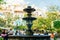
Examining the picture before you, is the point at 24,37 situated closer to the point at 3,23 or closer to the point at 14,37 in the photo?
the point at 14,37

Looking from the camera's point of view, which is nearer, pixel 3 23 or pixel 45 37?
pixel 45 37

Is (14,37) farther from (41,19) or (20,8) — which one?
(20,8)

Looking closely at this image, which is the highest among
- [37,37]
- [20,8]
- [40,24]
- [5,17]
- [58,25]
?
[20,8]

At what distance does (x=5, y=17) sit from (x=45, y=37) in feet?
174

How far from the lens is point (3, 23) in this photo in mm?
66812

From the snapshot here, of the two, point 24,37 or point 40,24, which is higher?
point 40,24

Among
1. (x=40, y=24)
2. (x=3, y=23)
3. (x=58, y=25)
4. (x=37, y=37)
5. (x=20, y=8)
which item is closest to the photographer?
(x=37, y=37)

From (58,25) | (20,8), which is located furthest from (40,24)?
(20,8)

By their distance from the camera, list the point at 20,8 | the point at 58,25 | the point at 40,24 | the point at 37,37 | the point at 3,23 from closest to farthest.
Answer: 1. the point at 37,37
2. the point at 58,25
3. the point at 40,24
4. the point at 3,23
5. the point at 20,8

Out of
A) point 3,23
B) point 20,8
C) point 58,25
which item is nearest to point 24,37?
point 58,25

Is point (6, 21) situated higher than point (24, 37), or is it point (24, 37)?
point (6, 21)

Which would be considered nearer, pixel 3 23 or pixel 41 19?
pixel 41 19

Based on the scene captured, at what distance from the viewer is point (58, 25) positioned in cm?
4141

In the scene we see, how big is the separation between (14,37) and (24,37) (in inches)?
27.9
